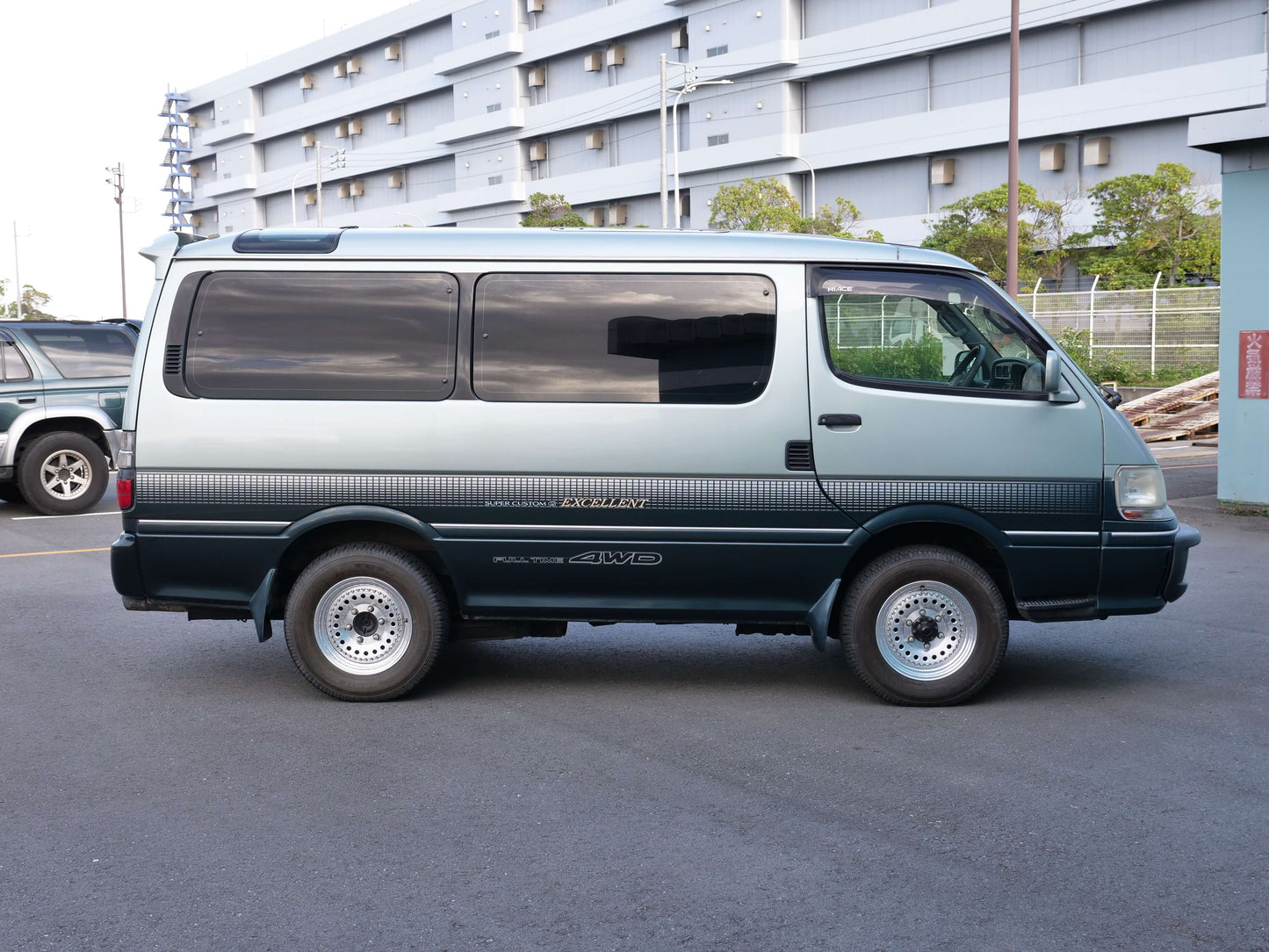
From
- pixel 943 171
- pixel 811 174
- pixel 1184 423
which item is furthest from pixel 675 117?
pixel 1184 423

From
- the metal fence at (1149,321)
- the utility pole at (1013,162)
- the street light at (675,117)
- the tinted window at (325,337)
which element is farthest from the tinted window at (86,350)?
the street light at (675,117)

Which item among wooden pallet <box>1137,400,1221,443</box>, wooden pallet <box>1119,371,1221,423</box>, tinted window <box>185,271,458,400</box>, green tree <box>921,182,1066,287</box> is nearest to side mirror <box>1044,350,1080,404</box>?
tinted window <box>185,271,458,400</box>

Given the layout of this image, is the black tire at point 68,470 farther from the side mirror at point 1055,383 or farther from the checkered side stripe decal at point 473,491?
the side mirror at point 1055,383

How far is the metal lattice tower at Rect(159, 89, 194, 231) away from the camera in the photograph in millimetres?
96250

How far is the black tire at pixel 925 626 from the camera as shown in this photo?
6504 mm

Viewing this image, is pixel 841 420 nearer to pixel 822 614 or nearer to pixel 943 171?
pixel 822 614

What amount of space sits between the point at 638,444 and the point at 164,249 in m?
2.51

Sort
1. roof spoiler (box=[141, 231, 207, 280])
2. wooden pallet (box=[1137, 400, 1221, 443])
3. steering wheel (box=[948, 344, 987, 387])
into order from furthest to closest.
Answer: wooden pallet (box=[1137, 400, 1221, 443]) < roof spoiler (box=[141, 231, 207, 280]) < steering wheel (box=[948, 344, 987, 387])

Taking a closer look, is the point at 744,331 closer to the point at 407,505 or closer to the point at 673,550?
the point at 673,550

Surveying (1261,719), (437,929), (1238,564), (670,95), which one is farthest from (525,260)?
(670,95)

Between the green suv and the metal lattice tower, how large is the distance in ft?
285

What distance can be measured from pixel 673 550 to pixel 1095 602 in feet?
6.59

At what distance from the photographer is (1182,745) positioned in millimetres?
5883

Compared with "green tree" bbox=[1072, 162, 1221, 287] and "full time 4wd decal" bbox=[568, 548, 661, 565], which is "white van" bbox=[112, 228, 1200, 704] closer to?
"full time 4wd decal" bbox=[568, 548, 661, 565]
